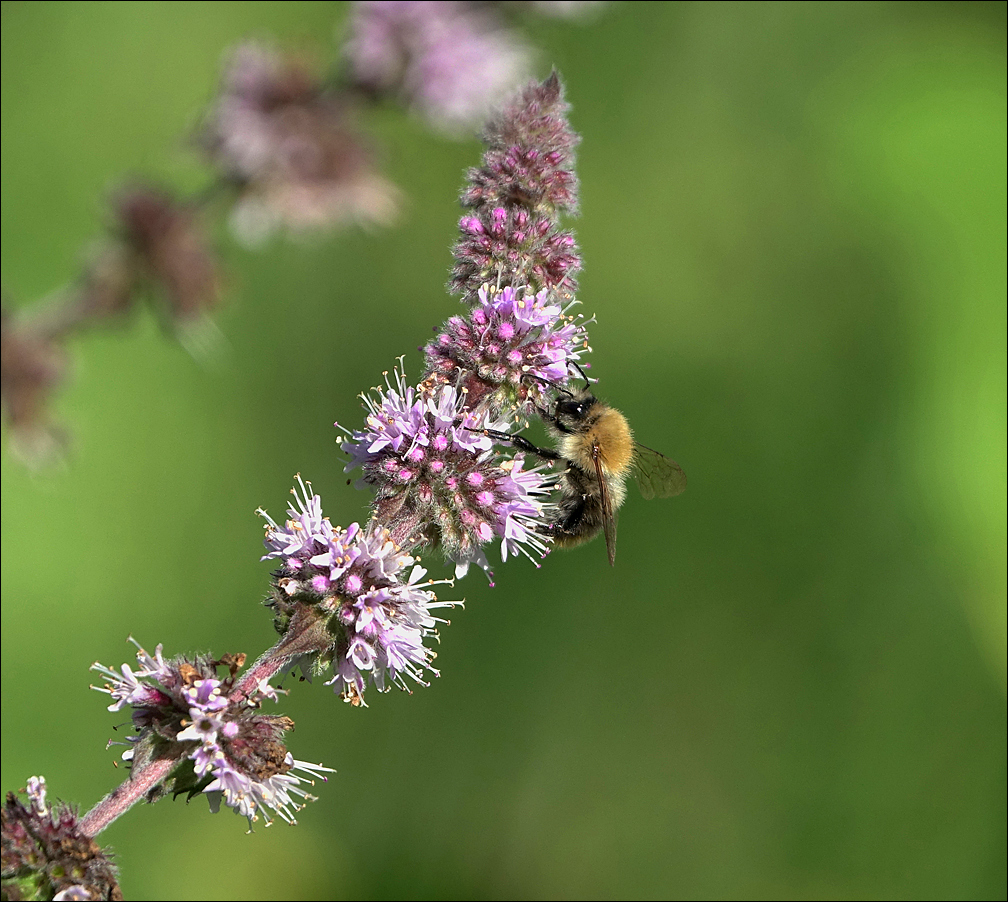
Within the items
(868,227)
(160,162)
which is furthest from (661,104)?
(160,162)

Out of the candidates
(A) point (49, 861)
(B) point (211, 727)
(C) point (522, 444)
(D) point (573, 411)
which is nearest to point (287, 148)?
(D) point (573, 411)

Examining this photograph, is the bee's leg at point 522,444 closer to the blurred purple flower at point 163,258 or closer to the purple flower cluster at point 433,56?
the blurred purple flower at point 163,258

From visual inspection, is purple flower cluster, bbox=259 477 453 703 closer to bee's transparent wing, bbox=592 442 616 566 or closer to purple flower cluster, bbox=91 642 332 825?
purple flower cluster, bbox=91 642 332 825

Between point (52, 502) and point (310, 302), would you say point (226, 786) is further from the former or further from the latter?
point (310, 302)

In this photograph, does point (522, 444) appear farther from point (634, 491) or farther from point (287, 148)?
point (634, 491)

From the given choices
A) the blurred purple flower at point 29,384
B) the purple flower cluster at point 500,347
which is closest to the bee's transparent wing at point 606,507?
the purple flower cluster at point 500,347
